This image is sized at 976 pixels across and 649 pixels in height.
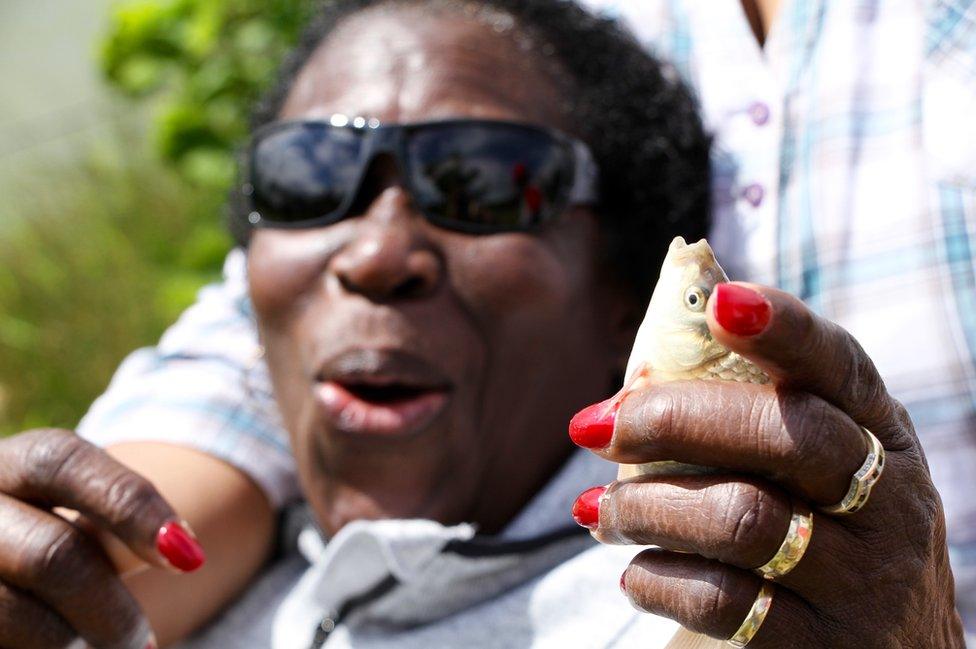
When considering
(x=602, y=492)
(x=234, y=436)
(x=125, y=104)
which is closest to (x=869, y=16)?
(x=602, y=492)

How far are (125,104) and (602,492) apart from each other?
454 cm

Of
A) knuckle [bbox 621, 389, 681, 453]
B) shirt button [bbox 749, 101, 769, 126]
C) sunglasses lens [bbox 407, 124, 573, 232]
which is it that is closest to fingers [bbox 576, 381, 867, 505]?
knuckle [bbox 621, 389, 681, 453]

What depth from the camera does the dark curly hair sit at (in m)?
2.44

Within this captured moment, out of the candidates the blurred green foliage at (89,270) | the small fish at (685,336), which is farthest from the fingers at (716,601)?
the blurred green foliage at (89,270)

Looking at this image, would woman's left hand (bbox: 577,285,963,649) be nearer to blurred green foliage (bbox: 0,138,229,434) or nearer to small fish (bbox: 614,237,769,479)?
small fish (bbox: 614,237,769,479)

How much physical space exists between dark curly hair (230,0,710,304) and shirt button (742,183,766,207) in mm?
112

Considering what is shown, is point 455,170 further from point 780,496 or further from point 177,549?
point 780,496

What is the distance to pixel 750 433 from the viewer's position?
121cm

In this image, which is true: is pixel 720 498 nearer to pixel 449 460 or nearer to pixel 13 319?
pixel 449 460

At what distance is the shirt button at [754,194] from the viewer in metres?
2.36

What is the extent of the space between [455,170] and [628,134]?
0.44 meters

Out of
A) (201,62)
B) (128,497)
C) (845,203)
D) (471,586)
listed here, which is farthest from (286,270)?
(201,62)

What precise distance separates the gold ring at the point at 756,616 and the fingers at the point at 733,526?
Result: 0.02 metres

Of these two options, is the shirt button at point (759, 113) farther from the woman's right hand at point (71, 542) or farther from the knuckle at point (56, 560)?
the knuckle at point (56, 560)
